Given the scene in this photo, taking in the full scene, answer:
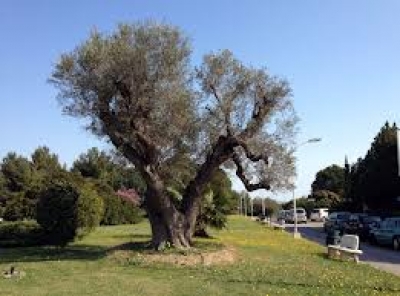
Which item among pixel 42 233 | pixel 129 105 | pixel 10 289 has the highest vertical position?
pixel 129 105

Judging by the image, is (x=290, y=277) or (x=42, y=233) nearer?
(x=290, y=277)

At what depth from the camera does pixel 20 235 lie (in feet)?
93.9

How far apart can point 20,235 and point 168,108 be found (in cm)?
1072

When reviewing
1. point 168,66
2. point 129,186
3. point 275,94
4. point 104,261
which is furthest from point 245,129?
point 129,186

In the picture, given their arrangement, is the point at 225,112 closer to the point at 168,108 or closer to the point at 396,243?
the point at 168,108

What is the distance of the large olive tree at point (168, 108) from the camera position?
2091cm

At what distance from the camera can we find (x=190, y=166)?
24.3 meters

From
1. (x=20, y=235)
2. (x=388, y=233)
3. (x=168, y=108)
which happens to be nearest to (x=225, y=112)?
(x=168, y=108)

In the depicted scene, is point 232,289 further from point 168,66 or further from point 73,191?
point 73,191

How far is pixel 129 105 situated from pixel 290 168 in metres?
5.56

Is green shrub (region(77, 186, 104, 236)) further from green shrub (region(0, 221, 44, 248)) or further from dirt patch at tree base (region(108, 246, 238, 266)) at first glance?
dirt patch at tree base (region(108, 246, 238, 266))

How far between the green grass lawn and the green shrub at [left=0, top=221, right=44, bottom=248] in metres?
4.17

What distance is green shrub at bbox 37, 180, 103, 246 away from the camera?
81.5 ft

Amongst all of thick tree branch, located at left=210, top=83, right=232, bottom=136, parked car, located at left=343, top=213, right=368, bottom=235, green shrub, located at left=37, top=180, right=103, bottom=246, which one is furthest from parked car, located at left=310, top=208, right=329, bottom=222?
thick tree branch, located at left=210, top=83, right=232, bottom=136
